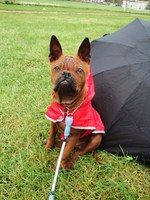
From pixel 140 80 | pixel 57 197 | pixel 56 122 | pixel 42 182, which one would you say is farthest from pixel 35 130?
pixel 140 80

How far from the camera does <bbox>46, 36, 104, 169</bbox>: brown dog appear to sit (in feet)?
8.16

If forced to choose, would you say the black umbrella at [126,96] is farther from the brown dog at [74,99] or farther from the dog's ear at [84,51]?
the dog's ear at [84,51]

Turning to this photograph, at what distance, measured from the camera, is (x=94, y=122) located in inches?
113

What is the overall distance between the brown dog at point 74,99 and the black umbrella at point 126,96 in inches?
9.0

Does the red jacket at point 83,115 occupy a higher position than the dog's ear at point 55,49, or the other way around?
the dog's ear at point 55,49

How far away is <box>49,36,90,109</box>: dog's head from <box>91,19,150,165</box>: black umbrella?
58 centimetres

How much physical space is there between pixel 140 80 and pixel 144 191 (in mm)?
1221

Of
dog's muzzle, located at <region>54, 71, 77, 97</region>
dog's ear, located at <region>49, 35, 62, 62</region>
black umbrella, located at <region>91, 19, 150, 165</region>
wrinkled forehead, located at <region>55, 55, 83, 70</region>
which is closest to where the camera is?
dog's muzzle, located at <region>54, 71, 77, 97</region>

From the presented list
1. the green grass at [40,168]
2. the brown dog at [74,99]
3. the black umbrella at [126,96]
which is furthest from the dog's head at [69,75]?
the green grass at [40,168]

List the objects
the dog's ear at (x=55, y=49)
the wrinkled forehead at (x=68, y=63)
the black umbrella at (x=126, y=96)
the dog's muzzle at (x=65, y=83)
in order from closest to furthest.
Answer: the dog's muzzle at (x=65, y=83)
the wrinkled forehead at (x=68, y=63)
the dog's ear at (x=55, y=49)
the black umbrella at (x=126, y=96)

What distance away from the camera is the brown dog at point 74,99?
249 cm

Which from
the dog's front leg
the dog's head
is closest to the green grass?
the dog's front leg

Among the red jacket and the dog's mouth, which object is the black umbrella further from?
the dog's mouth

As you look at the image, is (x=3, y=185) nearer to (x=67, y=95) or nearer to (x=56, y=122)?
(x=56, y=122)
